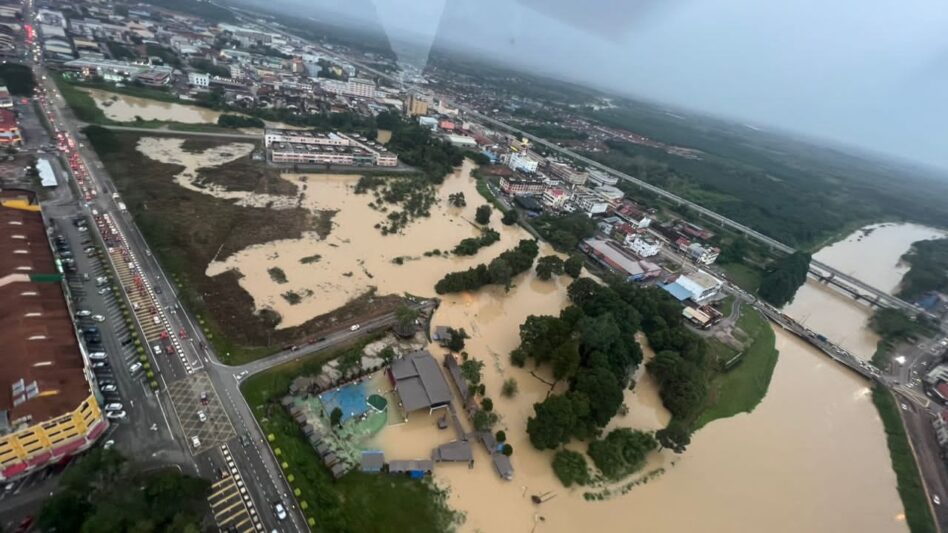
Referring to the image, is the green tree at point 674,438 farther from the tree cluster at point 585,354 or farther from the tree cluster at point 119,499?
the tree cluster at point 119,499

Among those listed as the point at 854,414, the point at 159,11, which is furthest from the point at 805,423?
the point at 159,11

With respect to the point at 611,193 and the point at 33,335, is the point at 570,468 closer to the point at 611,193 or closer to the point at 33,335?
the point at 33,335

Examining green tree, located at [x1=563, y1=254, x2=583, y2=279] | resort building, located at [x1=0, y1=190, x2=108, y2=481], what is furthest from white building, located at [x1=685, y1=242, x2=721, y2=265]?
resort building, located at [x1=0, y1=190, x2=108, y2=481]

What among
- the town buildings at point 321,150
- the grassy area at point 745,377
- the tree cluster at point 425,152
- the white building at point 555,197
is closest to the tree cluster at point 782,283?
the grassy area at point 745,377

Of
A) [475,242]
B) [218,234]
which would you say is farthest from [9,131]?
[475,242]

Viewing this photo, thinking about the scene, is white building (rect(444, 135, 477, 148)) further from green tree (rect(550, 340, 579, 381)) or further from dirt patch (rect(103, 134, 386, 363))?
green tree (rect(550, 340, 579, 381))
